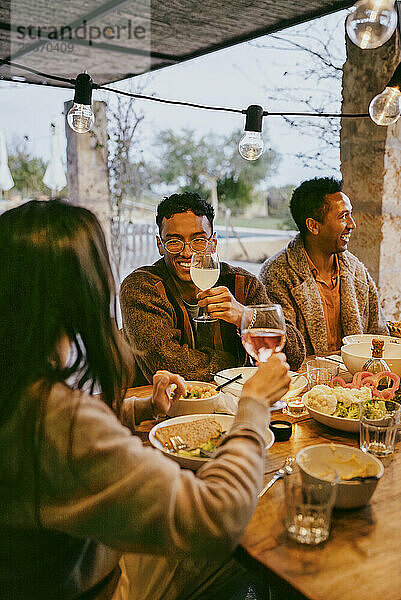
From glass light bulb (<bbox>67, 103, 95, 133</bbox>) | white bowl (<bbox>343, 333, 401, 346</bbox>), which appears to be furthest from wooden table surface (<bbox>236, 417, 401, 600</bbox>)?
glass light bulb (<bbox>67, 103, 95, 133</bbox>)

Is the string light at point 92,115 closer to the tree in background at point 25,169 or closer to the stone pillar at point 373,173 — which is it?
the stone pillar at point 373,173

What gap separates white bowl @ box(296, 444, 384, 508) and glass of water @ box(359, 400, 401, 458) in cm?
17

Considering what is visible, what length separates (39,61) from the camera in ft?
13.5

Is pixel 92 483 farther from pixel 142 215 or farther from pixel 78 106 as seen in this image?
pixel 142 215

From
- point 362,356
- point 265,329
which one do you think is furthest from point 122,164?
point 265,329

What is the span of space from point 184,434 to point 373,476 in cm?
43

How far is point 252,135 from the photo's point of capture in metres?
2.28

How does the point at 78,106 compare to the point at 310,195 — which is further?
the point at 310,195

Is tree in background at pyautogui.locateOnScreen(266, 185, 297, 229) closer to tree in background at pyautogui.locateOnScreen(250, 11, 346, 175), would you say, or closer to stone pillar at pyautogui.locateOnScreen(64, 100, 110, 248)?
tree in background at pyautogui.locateOnScreen(250, 11, 346, 175)

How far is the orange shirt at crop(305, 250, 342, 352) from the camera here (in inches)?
106

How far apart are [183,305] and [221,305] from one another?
312mm

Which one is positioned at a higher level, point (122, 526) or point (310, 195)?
point (310, 195)

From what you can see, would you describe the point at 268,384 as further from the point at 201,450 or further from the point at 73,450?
the point at 73,450

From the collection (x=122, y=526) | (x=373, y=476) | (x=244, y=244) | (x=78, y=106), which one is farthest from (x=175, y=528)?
(x=244, y=244)
